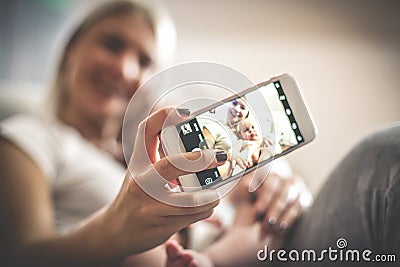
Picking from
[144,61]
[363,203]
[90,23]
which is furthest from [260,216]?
[90,23]

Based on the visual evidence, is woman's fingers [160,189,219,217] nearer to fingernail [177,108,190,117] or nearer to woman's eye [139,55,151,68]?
fingernail [177,108,190,117]

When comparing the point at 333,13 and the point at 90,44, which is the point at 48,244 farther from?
the point at 333,13

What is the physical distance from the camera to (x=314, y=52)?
1.02 meters

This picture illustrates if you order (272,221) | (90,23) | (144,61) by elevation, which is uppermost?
(90,23)

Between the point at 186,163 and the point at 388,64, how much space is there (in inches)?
23.8

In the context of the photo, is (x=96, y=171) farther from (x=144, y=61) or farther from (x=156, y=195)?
(x=156, y=195)

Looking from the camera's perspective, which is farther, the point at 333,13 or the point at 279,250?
the point at 333,13

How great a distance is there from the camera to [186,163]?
454 millimetres

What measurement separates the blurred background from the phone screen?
29 cm

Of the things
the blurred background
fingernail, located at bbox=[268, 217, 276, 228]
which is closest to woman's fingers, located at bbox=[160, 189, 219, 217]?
fingernail, located at bbox=[268, 217, 276, 228]

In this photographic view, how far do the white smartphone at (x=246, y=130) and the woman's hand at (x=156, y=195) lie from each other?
0.02 metres

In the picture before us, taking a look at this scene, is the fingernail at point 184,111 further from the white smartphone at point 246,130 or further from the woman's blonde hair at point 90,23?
the woman's blonde hair at point 90,23

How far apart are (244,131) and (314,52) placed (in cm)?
55

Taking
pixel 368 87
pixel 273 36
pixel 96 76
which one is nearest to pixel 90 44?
pixel 96 76
